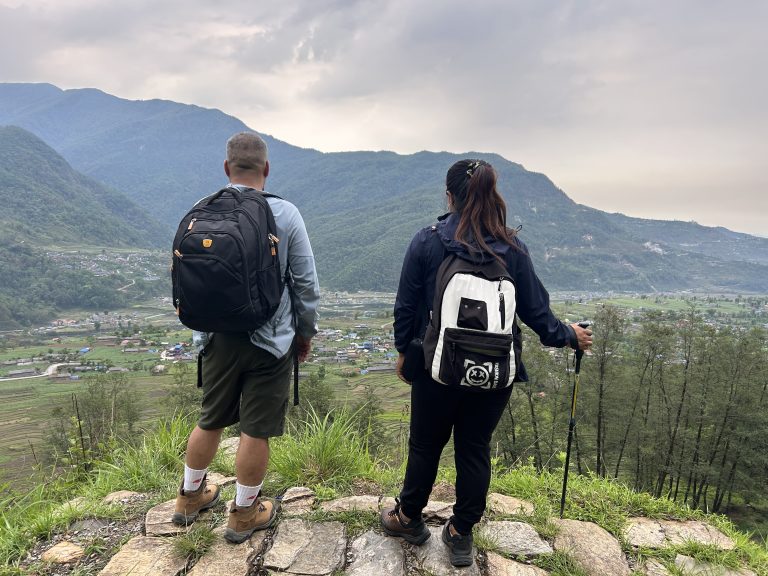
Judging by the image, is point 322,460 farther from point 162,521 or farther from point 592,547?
point 592,547

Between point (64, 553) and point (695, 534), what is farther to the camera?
point (695, 534)

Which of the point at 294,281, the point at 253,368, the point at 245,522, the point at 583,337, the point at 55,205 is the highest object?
the point at 55,205

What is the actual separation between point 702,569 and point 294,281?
2.49 m

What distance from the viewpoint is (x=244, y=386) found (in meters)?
2.08

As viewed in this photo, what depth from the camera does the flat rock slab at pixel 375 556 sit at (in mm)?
1954

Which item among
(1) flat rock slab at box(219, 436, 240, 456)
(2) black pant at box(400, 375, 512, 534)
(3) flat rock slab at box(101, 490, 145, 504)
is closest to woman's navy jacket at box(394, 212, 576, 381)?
(2) black pant at box(400, 375, 512, 534)

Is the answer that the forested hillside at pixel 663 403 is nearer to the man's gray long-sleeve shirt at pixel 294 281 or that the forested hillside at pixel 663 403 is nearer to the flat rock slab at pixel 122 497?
the flat rock slab at pixel 122 497

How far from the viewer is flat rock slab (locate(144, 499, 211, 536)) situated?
2164 millimetres

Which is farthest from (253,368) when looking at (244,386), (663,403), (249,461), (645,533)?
(663,403)

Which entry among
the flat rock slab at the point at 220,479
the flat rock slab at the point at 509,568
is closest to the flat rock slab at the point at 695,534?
the flat rock slab at the point at 509,568

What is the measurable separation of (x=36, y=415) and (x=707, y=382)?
37.5 meters

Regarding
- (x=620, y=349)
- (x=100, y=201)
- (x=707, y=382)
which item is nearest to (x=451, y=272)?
(x=620, y=349)

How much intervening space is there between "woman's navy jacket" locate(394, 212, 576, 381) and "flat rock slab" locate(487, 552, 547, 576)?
0.95 meters

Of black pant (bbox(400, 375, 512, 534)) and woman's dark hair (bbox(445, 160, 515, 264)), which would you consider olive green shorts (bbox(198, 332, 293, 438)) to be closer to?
black pant (bbox(400, 375, 512, 534))
